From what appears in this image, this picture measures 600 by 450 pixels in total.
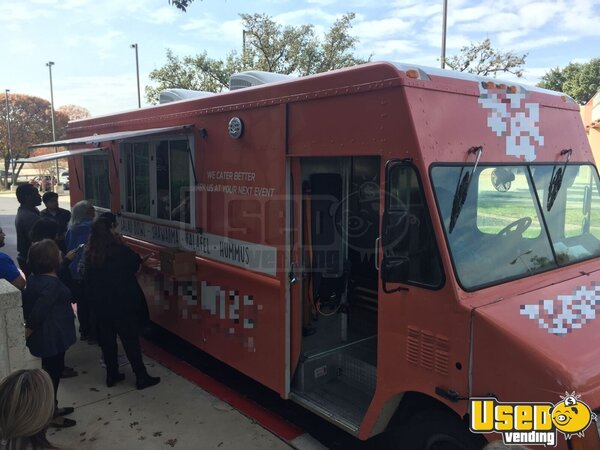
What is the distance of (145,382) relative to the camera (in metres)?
4.73

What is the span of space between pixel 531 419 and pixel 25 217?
18.7 ft

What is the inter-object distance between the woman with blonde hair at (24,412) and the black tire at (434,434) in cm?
208

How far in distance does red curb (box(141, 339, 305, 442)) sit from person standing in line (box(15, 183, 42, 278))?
1.90 m

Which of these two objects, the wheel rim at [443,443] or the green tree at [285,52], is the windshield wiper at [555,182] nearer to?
the wheel rim at [443,443]

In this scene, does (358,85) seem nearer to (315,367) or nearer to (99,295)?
(315,367)

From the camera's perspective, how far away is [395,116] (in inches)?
117

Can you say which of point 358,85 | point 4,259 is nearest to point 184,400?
point 4,259

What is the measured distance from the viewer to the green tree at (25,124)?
42438mm

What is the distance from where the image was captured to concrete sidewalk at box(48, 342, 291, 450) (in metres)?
3.80

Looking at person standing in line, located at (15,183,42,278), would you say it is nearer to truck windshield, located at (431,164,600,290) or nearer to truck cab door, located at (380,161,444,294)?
truck cab door, located at (380,161,444,294)

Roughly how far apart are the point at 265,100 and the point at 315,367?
2158mm

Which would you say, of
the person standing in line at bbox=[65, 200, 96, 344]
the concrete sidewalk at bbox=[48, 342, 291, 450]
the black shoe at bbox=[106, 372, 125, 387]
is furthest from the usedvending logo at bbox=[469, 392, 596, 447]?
the person standing in line at bbox=[65, 200, 96, 344]

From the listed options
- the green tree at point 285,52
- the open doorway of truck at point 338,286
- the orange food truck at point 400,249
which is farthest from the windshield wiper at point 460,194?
the green tree at point 285,52

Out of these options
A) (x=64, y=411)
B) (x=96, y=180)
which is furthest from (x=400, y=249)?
(x=96, y=180)
